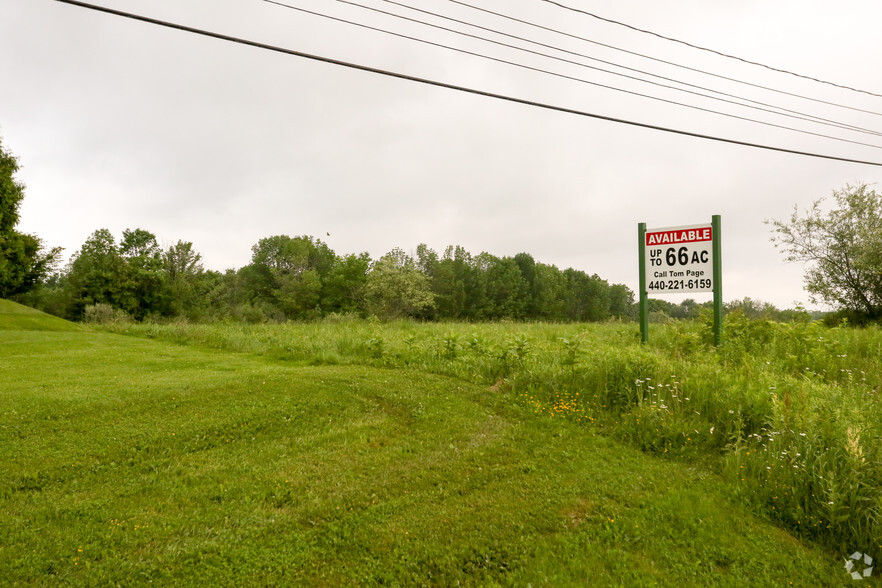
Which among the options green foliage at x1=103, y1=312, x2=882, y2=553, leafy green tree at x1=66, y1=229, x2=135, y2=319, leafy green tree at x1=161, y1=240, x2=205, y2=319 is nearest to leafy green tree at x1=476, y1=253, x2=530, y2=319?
leafy green tree at x1=161, y1=240, x2=205, y2=319

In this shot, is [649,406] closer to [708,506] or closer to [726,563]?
[708,506]

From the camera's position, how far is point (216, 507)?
408cm

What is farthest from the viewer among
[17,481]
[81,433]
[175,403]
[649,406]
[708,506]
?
[175,403]

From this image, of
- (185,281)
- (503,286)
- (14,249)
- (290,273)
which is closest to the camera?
(14,249)

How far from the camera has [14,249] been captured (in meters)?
29.3

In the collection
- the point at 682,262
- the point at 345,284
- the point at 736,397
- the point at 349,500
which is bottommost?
the point at 349,500

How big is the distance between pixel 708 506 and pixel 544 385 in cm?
333

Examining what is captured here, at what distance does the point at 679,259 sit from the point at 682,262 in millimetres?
85

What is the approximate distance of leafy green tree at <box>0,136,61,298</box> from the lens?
88.2ft

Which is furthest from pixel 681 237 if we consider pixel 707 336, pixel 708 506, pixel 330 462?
pixel 330 462

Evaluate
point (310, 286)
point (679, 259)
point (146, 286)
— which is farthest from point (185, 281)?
point (679, 259)

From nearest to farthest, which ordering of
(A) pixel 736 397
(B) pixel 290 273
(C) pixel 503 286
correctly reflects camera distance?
1. (A) pixel 736 397
2. (B) pixel 290 273
3. (C) pixel 503 286

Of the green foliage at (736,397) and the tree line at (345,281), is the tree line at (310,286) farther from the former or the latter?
the green foliage at (736,397)

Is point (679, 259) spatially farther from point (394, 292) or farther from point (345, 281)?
point (345, 281)
